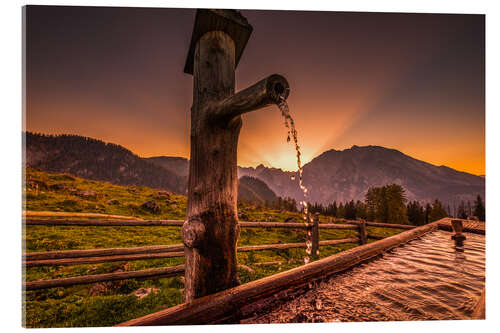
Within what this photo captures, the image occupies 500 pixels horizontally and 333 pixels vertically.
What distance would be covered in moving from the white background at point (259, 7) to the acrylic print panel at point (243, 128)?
108 millimetres

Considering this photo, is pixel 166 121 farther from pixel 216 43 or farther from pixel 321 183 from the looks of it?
pixel 321 183

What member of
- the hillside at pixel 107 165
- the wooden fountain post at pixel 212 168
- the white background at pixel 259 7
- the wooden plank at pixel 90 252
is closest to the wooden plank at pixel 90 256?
the wooden plank at pixel 90 252

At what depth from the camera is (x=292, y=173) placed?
2.95 m

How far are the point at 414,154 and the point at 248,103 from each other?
5.44 metres

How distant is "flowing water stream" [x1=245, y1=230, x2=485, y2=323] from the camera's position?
1416 millimetres

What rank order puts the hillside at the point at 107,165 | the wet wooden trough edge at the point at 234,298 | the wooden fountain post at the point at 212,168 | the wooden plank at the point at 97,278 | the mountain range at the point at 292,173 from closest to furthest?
the wet wooden trough edge at the point at 234,298 < the wooden fountain post at the point at 212,168 < the wooden plank at the point at 97,278 < the mountain range at the point at 292,173 < the hillside at the point at 107,165

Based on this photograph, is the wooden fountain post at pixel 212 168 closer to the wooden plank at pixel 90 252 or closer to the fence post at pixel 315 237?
the wooden plank at pixel 90 252

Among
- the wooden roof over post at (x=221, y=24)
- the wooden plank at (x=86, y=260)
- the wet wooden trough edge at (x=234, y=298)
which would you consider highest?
the wooden roof over post at (x=221, y=24)

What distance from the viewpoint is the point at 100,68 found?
3662 mm

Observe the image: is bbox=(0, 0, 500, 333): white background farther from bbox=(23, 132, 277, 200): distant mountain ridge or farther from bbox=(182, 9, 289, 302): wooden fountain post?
bbox=(23, 132, 277, 200): distant mountain ridge

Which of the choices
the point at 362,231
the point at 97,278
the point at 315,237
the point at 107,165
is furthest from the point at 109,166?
the point at 362,231

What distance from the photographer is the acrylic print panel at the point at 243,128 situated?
1435mm

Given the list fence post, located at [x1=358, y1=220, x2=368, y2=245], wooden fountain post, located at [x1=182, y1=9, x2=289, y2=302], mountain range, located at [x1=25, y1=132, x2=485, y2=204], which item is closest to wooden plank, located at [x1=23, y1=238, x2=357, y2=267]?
mountain range, located at [x1=25, y1=132, x2=485, y2=204]
